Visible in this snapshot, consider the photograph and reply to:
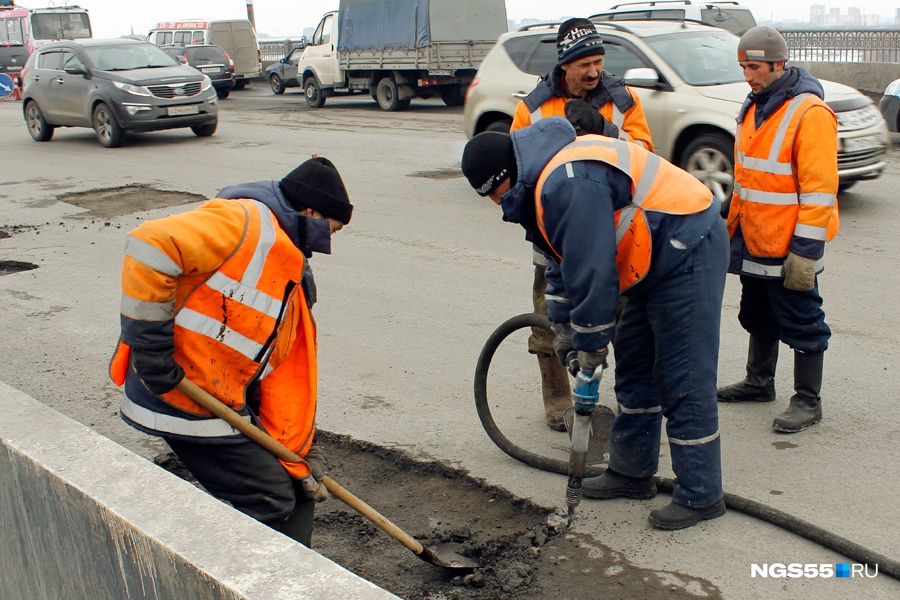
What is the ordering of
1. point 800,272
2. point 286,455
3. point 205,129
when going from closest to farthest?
point 286,455 → point 800,272 → point 205,129

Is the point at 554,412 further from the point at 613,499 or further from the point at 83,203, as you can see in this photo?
the point at 83,203

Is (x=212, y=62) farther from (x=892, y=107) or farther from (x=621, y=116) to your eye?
(x=621, y=116)

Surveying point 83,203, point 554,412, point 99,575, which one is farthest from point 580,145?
point 83,203

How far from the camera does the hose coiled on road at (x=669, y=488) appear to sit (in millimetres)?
3260

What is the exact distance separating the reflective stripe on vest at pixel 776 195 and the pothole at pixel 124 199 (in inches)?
288

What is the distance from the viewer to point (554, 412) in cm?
457

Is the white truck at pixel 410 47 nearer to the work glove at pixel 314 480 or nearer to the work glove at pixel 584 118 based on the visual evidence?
the work glove at pixel 584 118

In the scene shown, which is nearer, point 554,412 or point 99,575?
point 99,575

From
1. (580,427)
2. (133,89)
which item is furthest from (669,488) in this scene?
(133,89)

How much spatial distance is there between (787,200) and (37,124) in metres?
15.9

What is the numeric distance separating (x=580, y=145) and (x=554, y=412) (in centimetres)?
170

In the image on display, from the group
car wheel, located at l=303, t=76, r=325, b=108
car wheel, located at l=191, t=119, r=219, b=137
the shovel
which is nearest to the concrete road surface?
the shovel

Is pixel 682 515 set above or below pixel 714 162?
below

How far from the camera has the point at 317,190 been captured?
296cm
